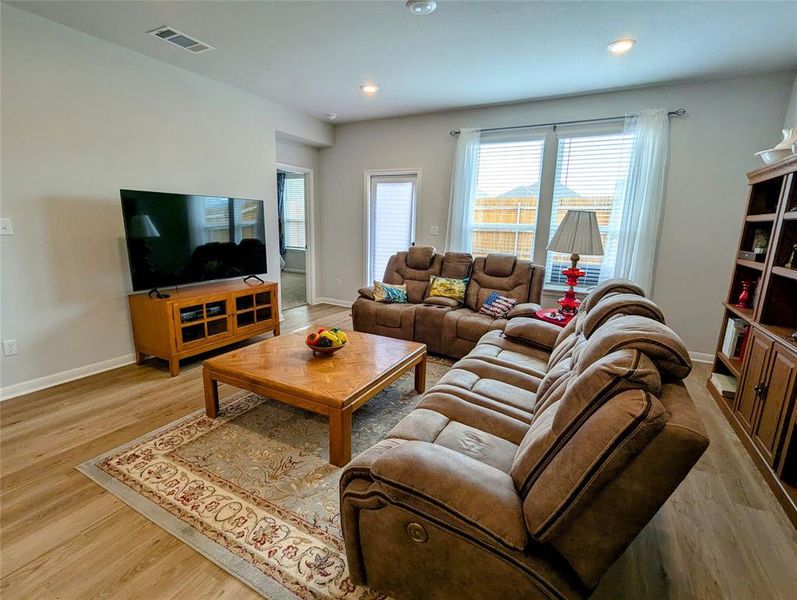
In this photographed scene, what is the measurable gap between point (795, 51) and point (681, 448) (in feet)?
12.6

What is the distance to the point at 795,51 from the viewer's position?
9.36 feet

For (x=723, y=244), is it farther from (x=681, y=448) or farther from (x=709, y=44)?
(x=681, y=448)

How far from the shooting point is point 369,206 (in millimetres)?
5402

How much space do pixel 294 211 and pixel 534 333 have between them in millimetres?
5726

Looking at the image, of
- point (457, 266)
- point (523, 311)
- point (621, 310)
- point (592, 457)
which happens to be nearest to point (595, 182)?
point (457, 266)

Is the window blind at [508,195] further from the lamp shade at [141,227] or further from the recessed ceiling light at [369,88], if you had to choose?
the lamp shade at [141,227]

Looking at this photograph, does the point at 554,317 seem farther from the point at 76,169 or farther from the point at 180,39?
the point at 76,169

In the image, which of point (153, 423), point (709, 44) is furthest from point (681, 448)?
point (709, 44)

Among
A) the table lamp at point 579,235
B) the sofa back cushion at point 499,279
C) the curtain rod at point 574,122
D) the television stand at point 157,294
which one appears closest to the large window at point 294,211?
the curtain rod at point 574,122

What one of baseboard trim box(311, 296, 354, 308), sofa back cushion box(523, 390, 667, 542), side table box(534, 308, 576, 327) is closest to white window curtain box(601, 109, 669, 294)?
side table box(534, 308, 576, 327)

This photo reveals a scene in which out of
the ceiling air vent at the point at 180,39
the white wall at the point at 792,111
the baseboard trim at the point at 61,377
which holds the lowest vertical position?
the baseboard trim at the point at 61,377

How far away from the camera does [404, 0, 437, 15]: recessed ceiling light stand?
2.31 meters

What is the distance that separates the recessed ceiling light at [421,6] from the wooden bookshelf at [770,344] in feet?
7.64

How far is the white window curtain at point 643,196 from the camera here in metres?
3.64
